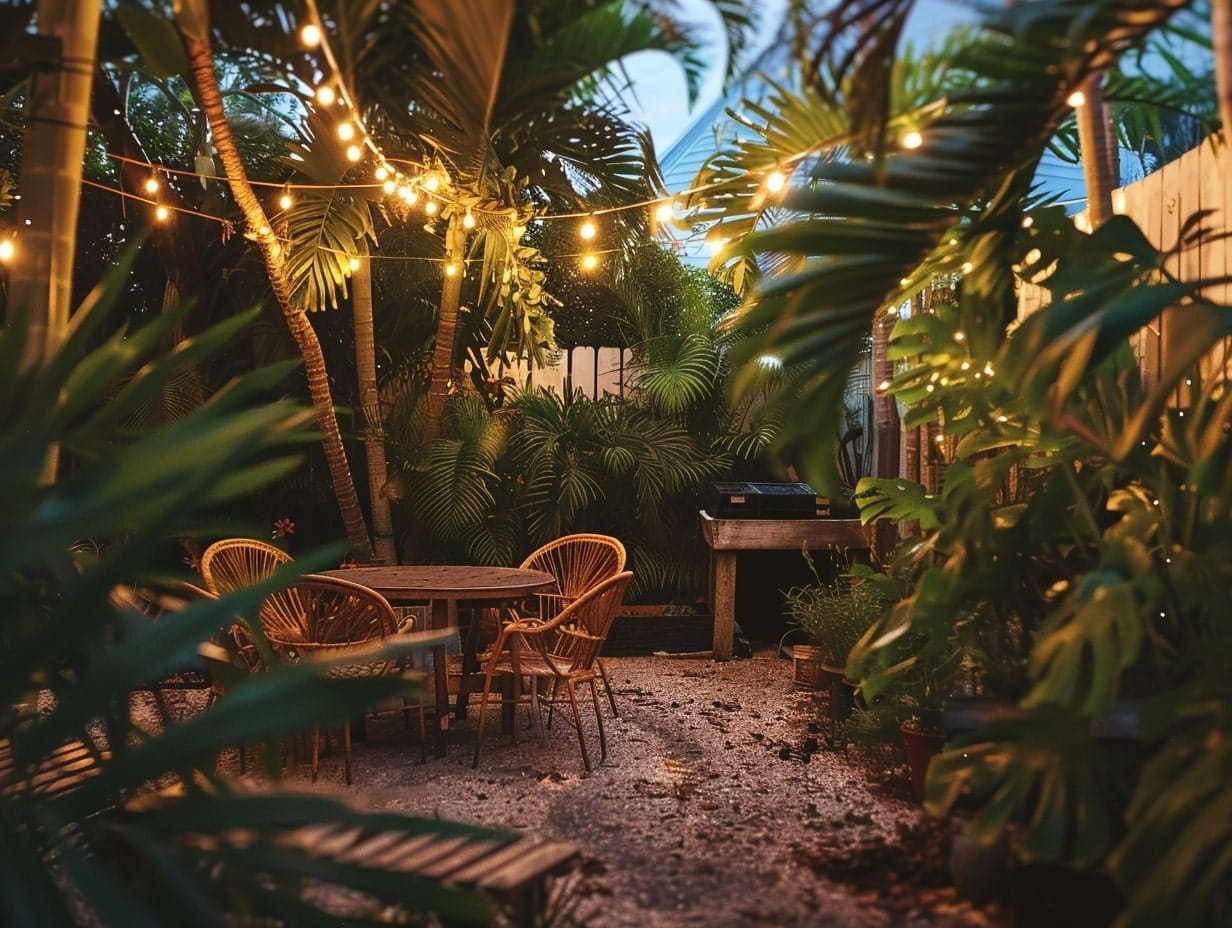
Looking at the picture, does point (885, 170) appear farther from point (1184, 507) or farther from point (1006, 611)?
point (1006, 611)

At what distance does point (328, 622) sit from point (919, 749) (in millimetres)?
2130

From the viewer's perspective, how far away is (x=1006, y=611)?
285 centimetres

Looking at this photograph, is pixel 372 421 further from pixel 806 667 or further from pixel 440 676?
pixel 806 667

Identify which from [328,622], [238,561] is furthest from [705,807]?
[238,561]

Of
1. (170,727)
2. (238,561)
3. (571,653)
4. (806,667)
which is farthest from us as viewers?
(806,667)

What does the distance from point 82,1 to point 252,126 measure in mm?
4714

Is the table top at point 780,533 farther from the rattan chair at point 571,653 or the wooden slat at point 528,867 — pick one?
the wooden slat at point 528,867

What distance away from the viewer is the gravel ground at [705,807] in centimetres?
266

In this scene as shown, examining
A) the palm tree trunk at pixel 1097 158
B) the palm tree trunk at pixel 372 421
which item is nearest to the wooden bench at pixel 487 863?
the palm tree trunk at pixel 1097 158

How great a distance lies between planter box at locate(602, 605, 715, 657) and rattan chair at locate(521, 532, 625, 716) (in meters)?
1.15

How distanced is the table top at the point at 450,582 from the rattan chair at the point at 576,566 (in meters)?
0.41

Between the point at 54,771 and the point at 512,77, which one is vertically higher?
the point at 512,77

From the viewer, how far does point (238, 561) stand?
15.8ft

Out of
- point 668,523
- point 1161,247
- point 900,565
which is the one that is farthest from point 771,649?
point 1161,247
